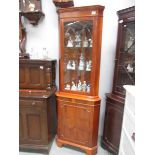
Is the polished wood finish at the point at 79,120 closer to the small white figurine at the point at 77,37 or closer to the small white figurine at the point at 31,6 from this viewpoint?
the small white figurine at the point at 77,37

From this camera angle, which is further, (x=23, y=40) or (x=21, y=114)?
(x=23, y=40)

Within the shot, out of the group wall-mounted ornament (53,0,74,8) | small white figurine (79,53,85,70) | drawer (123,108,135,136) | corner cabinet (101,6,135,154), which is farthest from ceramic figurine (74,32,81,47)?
drawer (123,108,135,136)

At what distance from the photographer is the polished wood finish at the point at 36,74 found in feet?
7.76

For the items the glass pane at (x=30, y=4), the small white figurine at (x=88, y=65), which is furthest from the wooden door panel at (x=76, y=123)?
the glass pane at (x=30, y=4)

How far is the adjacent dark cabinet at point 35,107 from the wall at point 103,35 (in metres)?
0.43

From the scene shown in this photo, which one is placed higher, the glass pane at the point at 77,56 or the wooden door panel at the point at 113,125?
the glass pane at the point at 77,56

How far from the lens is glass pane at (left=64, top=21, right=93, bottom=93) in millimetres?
2338

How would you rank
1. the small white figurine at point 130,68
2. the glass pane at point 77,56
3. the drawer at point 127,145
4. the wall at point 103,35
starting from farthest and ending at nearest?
the wall at point 103,35, the glass pane at point 77,56, the small white figurine at point 130,68, the drawer at point 127,145

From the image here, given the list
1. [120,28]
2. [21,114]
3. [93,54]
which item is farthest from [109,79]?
[21,114]

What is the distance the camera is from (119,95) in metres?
2.23

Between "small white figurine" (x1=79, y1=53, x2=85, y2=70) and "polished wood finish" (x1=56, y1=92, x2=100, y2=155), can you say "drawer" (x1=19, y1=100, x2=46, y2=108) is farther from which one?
"small white figurine" (x1=79, y1=53, x2=85, y2=70)

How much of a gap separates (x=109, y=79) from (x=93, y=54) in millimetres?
630
